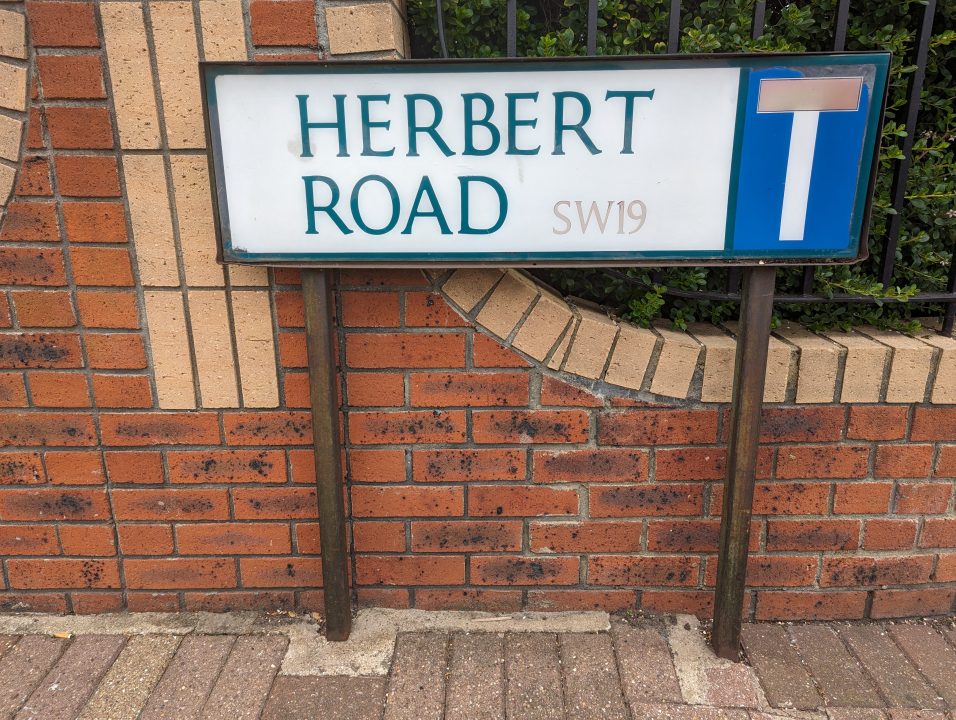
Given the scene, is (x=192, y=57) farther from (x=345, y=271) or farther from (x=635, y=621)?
(x=635, y=621)

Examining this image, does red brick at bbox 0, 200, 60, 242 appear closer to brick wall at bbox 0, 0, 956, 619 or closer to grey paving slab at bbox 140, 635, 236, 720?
brick wall at bbox 0, 0, 956, 619

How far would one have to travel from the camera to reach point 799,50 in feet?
5.18

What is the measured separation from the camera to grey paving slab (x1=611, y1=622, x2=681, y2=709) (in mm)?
1571

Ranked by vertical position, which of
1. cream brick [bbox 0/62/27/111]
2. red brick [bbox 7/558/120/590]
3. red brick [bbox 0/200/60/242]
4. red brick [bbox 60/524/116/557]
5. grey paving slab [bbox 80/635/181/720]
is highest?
cream brick [bbox 0/62/27/111]

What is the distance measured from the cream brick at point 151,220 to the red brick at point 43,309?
0.22 metres

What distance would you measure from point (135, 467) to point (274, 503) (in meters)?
0.39

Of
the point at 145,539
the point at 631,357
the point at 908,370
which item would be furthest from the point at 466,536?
the point at 908,370

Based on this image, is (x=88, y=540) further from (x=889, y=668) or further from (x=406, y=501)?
(x=889, y=668)

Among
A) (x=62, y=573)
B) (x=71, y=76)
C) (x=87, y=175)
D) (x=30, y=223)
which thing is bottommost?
(x=62, y=573)

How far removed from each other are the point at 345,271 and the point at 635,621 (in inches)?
49.4

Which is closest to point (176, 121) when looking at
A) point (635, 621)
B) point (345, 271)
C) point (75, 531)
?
point (345, 271)

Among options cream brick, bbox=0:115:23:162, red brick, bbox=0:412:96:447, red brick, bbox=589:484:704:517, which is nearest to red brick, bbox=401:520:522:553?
red brick, bbox=589:484:704:517

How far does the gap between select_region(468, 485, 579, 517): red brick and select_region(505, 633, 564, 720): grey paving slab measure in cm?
34

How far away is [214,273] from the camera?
161 centimetres
